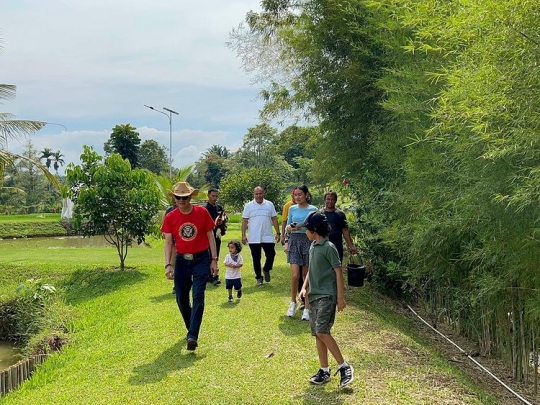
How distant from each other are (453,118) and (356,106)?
220 inches

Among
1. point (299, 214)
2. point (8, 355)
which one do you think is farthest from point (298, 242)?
point (8, 355)

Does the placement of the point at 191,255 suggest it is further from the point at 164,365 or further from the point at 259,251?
the point at 259,251

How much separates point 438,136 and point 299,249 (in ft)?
6.49

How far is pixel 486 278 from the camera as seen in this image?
5426 millimetres

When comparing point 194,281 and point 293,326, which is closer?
point 194,281

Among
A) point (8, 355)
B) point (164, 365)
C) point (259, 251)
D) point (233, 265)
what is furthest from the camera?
point (8, 355)

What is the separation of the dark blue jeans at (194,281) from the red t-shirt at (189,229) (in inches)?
4.2

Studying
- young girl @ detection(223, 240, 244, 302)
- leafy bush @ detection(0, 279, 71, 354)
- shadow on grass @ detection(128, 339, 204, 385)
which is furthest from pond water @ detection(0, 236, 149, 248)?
shadow on grass @ detection(128, 339, 204, 385)

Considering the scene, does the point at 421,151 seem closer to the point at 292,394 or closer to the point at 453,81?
the point at 453,81

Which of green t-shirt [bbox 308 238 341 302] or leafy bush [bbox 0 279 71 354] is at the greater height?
green t-shirt [bbox 308 238 341 302]

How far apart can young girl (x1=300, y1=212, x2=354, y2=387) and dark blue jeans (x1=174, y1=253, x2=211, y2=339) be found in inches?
50.8

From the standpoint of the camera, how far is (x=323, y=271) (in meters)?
4.41

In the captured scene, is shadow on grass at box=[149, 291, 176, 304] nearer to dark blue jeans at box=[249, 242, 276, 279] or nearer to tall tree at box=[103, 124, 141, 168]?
→ dark blue jeans at box=[249, 242, 276, 279]

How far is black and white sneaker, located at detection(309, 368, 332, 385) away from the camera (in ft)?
14.5
